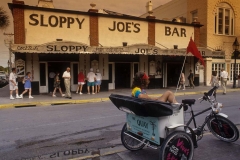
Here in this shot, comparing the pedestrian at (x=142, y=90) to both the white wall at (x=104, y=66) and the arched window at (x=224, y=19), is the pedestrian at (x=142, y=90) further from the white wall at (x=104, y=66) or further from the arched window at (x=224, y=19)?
the arched window at (x=224, y=19)

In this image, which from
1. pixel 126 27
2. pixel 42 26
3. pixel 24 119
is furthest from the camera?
pixel 126 27

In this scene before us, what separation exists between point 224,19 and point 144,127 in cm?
2275

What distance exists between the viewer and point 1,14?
78.4 ft

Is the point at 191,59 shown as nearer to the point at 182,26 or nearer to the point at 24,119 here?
the point at 182,26

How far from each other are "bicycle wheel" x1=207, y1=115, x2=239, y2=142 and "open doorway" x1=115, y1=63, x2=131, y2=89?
44.9 feet

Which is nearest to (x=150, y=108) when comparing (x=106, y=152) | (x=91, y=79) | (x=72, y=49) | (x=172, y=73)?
(x=106, y=152)

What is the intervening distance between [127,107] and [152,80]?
50.3 feet

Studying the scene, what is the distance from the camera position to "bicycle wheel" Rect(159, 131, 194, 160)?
342 cm

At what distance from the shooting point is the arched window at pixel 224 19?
886 inches

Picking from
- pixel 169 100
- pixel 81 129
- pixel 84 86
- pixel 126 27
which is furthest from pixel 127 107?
pixel 126 27

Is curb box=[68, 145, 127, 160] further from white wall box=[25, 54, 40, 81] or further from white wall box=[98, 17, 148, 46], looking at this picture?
white wall box=[98, 17, 148, 46]

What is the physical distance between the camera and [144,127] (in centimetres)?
381

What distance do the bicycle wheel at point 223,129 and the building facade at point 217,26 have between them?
58.0ft

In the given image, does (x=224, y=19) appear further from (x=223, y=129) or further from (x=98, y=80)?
(x=223, y=129)
